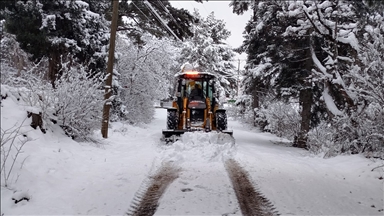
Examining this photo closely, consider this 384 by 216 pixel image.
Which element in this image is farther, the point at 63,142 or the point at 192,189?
the point at 63,142

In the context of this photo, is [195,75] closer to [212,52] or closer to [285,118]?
[285,118]

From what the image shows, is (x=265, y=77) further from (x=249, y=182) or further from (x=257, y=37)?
(x=249, y=182)

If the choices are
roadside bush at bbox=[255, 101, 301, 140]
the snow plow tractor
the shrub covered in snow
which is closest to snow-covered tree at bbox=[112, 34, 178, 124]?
the snow plow tractor

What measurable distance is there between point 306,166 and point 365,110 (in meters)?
2.19

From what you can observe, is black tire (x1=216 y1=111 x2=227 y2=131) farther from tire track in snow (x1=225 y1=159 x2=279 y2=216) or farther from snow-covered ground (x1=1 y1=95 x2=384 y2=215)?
tire track in snow (x1=225 y1=159 x2=279 y2=216)

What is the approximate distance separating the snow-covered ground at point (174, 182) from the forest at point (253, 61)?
759mm

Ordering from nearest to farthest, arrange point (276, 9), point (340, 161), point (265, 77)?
point (340, 161)
point (276, 9)
point (265, 77)

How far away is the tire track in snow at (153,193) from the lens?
425 cm

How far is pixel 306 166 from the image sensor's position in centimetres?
748

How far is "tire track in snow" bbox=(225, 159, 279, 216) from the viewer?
4344 mm

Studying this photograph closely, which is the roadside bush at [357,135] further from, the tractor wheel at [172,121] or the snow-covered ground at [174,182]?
the tractor wheel at [172,121]

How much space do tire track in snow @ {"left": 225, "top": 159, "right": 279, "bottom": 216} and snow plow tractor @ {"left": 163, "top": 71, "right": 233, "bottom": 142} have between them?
4.52 meters

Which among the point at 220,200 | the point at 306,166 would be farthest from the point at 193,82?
the point at 220,200

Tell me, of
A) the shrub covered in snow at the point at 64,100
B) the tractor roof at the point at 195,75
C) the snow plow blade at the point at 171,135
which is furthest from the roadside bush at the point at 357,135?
the shrub covered in snow at the point at 64,100
